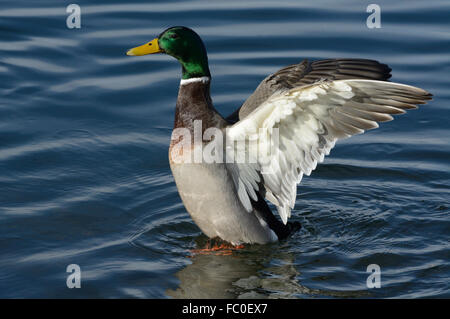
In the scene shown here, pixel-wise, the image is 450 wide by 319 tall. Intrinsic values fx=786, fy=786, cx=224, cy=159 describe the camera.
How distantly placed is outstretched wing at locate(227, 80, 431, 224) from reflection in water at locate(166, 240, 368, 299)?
439 millimetres

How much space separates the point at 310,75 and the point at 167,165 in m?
1.70

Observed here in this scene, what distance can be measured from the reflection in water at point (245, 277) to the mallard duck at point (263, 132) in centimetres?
18

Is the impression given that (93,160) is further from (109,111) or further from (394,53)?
(394,53)

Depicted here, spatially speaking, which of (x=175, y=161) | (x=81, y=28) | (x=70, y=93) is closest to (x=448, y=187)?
(x=175, y=161)

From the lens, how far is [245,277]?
5637 millimetres

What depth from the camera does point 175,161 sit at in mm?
5715

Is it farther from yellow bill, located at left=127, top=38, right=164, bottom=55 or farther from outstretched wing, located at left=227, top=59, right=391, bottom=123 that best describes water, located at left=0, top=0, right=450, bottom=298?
yellow bill, located at left=127, top=38, right=164, bottom=55

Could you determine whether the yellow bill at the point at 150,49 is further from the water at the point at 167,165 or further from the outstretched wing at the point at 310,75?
the water at the point at 167,165

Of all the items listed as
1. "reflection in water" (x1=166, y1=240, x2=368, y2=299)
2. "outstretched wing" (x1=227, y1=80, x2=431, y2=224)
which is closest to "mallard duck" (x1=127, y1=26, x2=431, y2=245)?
"outstretched wing" (x1=227, y1=80, x2=431, y2=224)

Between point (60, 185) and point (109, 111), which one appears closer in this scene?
point (60, 185)

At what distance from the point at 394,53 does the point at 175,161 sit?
5168 millimetres

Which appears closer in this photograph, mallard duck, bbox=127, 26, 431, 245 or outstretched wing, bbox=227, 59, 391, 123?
mallard duck, bbox=127, 26, 431, 245

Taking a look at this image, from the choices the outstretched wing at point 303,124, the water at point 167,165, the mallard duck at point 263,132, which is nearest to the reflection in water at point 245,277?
the water at point 167,165

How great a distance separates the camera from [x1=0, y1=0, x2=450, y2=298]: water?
5.62m
